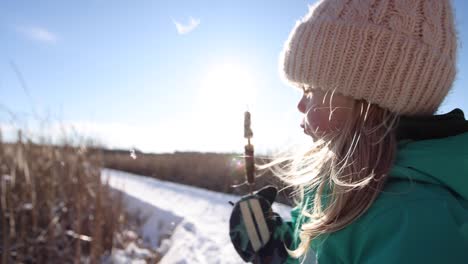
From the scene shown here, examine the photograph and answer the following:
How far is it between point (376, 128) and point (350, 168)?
16 centimetres

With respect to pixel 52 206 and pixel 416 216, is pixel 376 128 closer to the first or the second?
pixel 416 216

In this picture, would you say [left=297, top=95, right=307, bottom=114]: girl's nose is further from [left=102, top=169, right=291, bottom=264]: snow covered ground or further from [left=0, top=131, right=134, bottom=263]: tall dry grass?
[left=0, top=131, right=134, bottom=263]: tall dry grass

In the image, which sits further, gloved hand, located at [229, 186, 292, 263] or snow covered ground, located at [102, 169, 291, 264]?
snow covered ground, located at [102, 169, 291, 264]

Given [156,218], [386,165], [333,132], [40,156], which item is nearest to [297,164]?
[333,132]

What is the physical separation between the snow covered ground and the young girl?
70.1 inches

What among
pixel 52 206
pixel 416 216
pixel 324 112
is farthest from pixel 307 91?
pixel 52 206

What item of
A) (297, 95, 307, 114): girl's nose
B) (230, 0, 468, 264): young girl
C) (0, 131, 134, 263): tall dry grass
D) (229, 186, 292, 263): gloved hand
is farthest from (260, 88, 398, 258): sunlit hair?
(0, 131, 134, 263): tall dry grass

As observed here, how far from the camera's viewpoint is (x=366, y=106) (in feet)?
3.51

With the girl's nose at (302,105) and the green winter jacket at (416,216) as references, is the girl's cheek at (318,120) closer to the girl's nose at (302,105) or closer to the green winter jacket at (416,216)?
the girl's nose at (302,105)

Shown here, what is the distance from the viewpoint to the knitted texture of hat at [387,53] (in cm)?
102

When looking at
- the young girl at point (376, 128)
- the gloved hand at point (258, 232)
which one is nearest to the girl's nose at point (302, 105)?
the young girl at point (376, 128)

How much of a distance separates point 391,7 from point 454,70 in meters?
0.35

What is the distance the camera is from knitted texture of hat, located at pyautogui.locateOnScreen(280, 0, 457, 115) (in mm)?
1016

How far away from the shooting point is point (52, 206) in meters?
2.65
